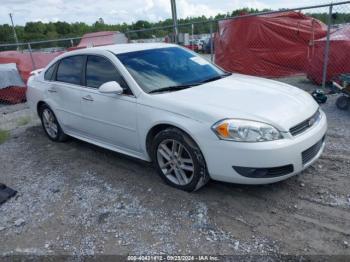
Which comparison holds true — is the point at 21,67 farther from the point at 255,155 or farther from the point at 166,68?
the point at 255,155

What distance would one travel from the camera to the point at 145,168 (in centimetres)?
443

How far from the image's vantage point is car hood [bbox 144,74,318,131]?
3213mm

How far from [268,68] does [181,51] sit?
675 cm

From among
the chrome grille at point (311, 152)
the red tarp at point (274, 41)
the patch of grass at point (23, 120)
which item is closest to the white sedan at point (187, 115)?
the chrome grille at point (311, 152)

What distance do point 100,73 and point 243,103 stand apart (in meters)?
2.03

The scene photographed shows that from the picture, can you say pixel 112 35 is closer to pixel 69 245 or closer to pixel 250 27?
pixel 250 27

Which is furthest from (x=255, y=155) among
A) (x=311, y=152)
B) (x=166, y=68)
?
(x=166, y=68)

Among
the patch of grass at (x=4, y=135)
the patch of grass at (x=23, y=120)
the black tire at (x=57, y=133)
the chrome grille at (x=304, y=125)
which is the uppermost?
the chrome grille at (x=304, y=125)

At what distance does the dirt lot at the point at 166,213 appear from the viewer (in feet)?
9.49

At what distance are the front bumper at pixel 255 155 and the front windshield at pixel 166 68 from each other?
1.10m

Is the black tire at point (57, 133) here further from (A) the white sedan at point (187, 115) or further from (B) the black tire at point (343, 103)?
(B) the black tire at point (343, 103)

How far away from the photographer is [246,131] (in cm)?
309

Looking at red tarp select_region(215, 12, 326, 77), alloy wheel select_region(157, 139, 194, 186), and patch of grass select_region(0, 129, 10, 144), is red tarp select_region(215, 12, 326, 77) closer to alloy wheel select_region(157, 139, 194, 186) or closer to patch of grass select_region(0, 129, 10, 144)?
patch of grass select_region(0, 129, 10, 144)

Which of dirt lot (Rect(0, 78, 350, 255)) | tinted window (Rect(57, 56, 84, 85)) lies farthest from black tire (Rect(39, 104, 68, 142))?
dirt lot (Rect(0, 78, 350, 255))
